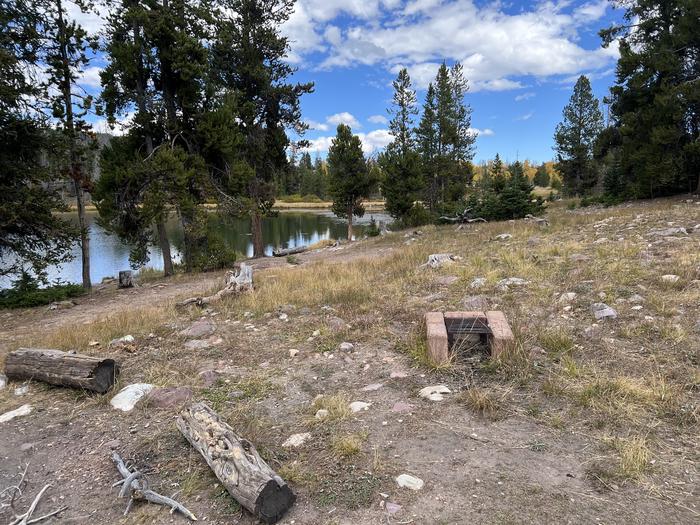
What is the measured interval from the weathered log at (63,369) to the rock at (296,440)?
93.4 inches

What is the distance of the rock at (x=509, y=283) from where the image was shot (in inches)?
272

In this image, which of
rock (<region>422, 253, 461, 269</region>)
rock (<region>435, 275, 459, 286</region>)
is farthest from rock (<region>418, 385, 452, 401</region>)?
rock (<region>422, 253, 461, 269</region>)

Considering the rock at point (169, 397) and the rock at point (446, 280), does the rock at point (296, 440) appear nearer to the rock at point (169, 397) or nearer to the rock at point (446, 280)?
the rock at point (169, 397)

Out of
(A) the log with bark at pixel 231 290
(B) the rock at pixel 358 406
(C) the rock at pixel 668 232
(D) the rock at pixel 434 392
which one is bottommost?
(B) the rock at pixel 358 406

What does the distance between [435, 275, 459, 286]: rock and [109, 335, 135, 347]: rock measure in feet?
17.2

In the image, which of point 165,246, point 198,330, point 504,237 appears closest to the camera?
point 198,330

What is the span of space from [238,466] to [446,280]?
5.86m

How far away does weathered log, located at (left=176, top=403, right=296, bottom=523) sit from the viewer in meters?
2.55

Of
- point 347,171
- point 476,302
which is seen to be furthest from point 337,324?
point 347,171

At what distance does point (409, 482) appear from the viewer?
2.76 m

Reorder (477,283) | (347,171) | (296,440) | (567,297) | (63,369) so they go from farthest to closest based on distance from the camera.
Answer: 1. (347,171)
2. (477,283)
3. (567,297)
4. (63,369)
5. (296,440)

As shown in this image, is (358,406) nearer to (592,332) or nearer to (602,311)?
(592,332)

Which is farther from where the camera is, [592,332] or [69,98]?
[69,98]

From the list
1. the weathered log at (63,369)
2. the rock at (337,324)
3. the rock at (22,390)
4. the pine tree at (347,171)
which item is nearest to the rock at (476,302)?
the rock at (337,324)
